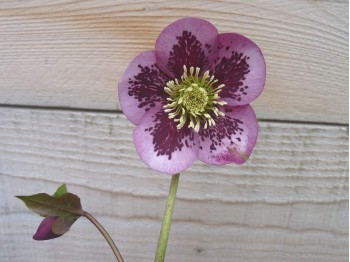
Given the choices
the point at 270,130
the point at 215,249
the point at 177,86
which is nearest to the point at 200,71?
the point at 177,86

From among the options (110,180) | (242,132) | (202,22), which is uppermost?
(202,22)

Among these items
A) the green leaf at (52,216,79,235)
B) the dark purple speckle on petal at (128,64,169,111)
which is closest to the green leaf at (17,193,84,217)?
the green leaf at (52,216,79,235)

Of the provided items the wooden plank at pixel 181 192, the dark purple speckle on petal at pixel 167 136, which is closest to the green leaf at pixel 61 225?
the dark purple speckle on petal at pixel 167 136

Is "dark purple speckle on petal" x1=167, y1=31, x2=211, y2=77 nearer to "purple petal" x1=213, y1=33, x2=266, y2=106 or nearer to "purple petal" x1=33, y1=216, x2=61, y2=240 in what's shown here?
"purple petal" x1=213, y1=33, x2=266, y2=106

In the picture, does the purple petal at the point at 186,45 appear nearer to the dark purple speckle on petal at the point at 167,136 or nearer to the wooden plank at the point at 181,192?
the dark purple speckle on petal at the point at 167,136

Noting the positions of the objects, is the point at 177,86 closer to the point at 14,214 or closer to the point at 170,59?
the point at 170,59

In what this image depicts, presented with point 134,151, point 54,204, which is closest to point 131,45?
point 134,151

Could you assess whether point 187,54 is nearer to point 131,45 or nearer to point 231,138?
point 231,138
